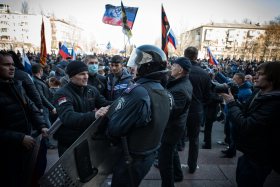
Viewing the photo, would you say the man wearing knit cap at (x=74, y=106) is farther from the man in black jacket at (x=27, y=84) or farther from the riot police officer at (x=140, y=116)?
the man in black jacket at (x=27, y=84)

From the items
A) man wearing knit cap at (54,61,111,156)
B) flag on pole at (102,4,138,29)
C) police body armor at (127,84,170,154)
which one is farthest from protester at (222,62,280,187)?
flag on pole at (102,4,138,29)

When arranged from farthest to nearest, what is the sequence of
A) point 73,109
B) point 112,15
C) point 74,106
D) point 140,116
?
point 112,15, point 74,106, point 73,109, point 140,116

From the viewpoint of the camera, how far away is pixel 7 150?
2541 millimetres

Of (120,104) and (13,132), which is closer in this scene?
(120,104)

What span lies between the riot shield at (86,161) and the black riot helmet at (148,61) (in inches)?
25.6

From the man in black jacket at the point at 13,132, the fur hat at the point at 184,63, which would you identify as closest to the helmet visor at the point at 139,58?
the fur hat at the point at 184,63

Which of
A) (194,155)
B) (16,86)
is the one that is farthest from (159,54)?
(194,155)

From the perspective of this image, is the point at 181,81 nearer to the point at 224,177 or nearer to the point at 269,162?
the point at 269,162

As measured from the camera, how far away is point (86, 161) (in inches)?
82.4

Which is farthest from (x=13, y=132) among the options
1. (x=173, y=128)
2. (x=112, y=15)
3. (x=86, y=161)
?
(x=112, y=15)

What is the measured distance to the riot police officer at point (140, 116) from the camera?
190 cm

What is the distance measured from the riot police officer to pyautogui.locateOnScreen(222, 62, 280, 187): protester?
821 mm

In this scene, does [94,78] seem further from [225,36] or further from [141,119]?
[225,36]

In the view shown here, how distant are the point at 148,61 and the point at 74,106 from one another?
1.13 metres
